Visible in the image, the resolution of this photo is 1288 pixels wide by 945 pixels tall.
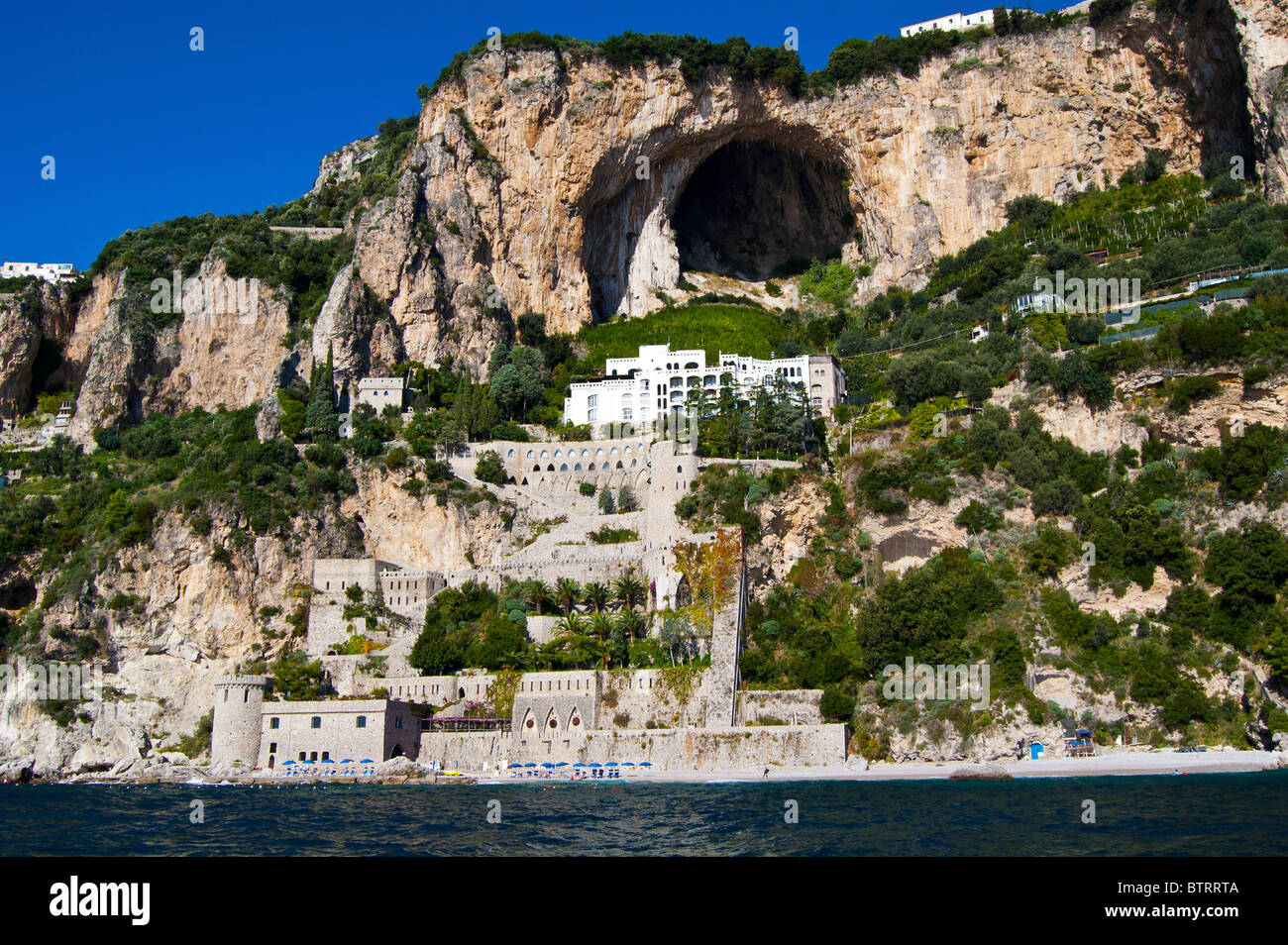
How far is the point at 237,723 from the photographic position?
48.8 meters

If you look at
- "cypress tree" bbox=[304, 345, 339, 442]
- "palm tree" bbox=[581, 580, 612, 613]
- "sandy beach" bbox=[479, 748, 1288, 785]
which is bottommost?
"sandy beach" bbox=[479, 748, 1288, 785]

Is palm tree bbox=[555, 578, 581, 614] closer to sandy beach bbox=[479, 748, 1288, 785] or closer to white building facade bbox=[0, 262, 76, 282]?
sandy beach bbox=[479, 748, 1288, 785]

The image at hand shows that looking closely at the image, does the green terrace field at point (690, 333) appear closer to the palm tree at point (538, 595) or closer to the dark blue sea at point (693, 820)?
the palm tree at point (538, 595)

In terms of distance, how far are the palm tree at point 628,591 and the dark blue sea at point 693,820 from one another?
10837 millimetres

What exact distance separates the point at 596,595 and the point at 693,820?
2136 cm

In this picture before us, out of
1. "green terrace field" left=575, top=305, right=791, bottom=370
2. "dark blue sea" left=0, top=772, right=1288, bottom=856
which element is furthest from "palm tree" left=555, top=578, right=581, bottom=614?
"green terrace field" left=575, top=305, right=791, bottom=370

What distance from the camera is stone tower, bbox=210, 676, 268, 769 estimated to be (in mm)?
48531

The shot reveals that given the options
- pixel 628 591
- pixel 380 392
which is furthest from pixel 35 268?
pixel 628 591

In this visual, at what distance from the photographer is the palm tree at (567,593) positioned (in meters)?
52.6

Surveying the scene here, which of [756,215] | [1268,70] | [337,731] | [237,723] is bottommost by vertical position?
[337,731]

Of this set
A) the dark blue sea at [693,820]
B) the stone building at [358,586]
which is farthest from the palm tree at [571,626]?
the dark blue sea at [693,820]

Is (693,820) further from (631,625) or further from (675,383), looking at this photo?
(675,383)

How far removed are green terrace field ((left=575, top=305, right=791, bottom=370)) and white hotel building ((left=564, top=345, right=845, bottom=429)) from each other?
4.08 m
